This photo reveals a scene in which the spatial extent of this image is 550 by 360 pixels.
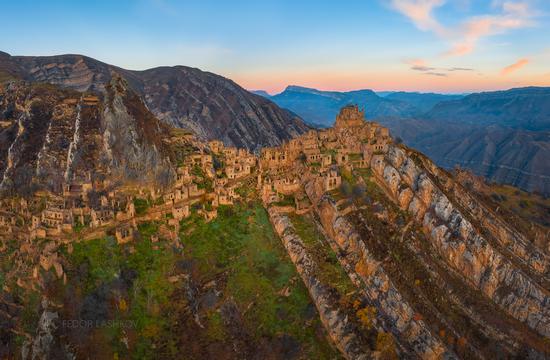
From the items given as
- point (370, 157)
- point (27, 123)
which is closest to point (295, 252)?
point (370, 157)

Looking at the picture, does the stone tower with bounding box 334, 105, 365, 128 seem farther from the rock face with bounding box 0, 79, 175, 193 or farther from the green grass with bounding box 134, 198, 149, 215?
the green grass with bounding box 134, 198, 149, 215

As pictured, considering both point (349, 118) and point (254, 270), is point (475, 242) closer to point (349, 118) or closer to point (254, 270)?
point (254, 270)

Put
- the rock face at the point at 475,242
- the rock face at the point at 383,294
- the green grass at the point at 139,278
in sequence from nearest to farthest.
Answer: the rock face at the point at 383,294 < the green grass at the point at 139,278 < the rock face at the point at 475,242

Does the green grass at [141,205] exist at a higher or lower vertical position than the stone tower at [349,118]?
lower

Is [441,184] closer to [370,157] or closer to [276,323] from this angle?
[370,157]

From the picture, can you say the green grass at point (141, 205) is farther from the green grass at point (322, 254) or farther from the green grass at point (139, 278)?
the green grass at point (322, 254)
